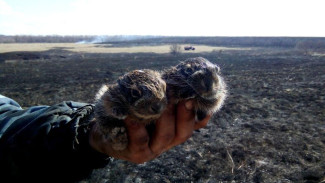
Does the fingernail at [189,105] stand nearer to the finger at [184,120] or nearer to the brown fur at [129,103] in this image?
the finger at [184,120]

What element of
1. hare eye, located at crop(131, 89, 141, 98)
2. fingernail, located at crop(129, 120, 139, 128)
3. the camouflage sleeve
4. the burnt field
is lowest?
the burnt field

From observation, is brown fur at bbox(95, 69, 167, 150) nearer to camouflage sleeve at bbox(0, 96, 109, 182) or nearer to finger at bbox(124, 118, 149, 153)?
finger at bbox(124, 118, 149, 153)

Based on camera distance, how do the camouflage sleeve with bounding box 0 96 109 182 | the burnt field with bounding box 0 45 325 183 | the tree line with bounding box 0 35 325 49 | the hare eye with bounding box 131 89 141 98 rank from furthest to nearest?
the tree line with bounding box 0 35 325 49, the burnt field with bounding box 0 45 325 183, the camouflage sleeve with bounding box 0 96 109 182, the hare eye with bounding box 131 89 141 98

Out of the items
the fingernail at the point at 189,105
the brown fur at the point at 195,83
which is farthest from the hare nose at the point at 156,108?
the fingernail at the point at 189,105

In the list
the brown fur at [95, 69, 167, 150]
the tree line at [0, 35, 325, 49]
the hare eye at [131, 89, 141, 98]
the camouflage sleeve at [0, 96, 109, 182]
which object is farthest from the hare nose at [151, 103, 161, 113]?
the tree line at [0, 35, 325, 49]

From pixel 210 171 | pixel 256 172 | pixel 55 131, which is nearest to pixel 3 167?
pixel 55 131

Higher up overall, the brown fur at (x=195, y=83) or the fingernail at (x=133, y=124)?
the brown fur at (x=195, y=83)

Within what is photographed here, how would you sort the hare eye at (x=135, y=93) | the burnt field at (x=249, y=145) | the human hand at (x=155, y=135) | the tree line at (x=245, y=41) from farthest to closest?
the tree line at (x=245, y=41), the burnt field at (x=249, y=145), the human hand at (x=155, y=135), the hare eye at (x=135, y=93)
